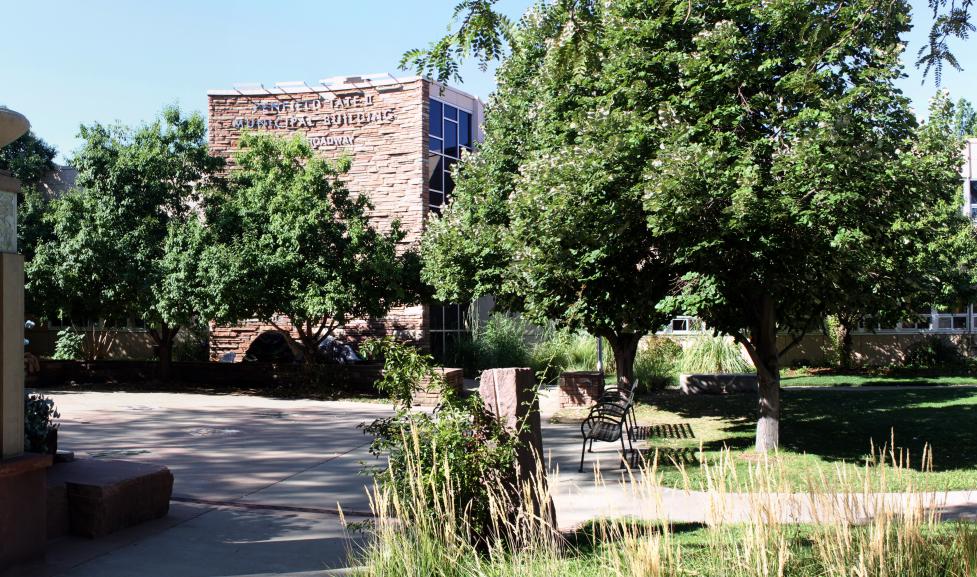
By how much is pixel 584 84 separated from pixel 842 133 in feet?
13.7

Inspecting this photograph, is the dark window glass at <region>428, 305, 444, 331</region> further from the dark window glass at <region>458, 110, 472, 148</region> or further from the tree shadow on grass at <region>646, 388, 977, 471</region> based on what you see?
the tree shadow on grass at <region>646, 388, 977, 471</region>

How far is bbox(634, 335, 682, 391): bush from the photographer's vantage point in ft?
66.9

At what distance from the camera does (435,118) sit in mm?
25828

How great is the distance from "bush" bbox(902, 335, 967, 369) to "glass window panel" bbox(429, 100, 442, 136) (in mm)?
17483

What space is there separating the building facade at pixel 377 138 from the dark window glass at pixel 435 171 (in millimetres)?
33

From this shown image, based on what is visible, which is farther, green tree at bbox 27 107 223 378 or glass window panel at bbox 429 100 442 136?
glass window panel at bbox 429 100 442 136

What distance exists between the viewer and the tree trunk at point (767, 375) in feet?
35.6

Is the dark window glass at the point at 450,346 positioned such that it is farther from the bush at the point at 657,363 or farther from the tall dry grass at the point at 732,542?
the tall dry grass at the point at 732,542

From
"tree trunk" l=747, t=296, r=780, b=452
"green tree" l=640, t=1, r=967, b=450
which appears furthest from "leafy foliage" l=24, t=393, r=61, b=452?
"tree trunk" l=747, t=296, r=780, b=452

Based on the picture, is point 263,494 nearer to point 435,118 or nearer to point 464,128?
point 435,118

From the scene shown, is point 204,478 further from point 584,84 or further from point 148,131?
point 148,131

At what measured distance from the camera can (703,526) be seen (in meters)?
6.54

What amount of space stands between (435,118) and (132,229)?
33.5ft

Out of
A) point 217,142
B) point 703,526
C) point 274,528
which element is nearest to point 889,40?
point 703,526
